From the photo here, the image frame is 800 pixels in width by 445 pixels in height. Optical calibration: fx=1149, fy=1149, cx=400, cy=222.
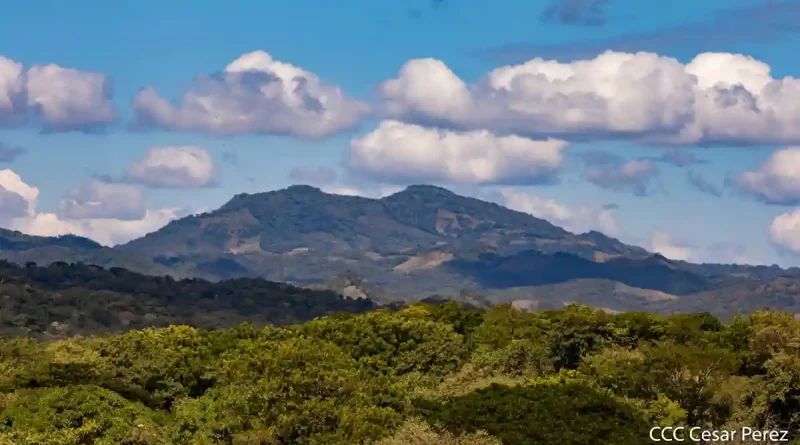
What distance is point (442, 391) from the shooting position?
77.1 m

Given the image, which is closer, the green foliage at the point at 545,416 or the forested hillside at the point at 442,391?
the green foliage at the point at 545,416

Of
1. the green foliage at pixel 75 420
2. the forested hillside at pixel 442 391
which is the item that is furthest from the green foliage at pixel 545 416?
the green foliage at pixel 75 420

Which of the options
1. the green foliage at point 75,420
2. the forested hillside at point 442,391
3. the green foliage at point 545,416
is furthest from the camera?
the green foliage at point 75,420

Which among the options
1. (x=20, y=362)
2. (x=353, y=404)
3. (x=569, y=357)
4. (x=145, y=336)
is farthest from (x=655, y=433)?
(x=20, y=362)

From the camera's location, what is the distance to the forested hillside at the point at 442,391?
58.7 m

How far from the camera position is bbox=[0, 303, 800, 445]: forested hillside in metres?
58.7

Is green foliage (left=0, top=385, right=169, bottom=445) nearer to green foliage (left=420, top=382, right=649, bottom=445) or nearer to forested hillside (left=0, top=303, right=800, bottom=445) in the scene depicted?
forested hillside (left=0, top=303, right=800, bottom=445)

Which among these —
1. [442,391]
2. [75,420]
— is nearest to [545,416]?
[442,391]

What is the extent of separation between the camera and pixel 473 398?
203ft

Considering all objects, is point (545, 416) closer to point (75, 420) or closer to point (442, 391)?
point (442, 391)

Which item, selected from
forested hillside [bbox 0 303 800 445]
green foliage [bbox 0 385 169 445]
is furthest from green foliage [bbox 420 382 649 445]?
green foliage [bbox 0 385 169 445]

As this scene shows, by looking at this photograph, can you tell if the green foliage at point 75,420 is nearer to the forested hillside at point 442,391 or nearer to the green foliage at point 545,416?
the forested hillside at point 442,391

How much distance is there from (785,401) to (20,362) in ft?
204

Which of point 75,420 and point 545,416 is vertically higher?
point 545,416
